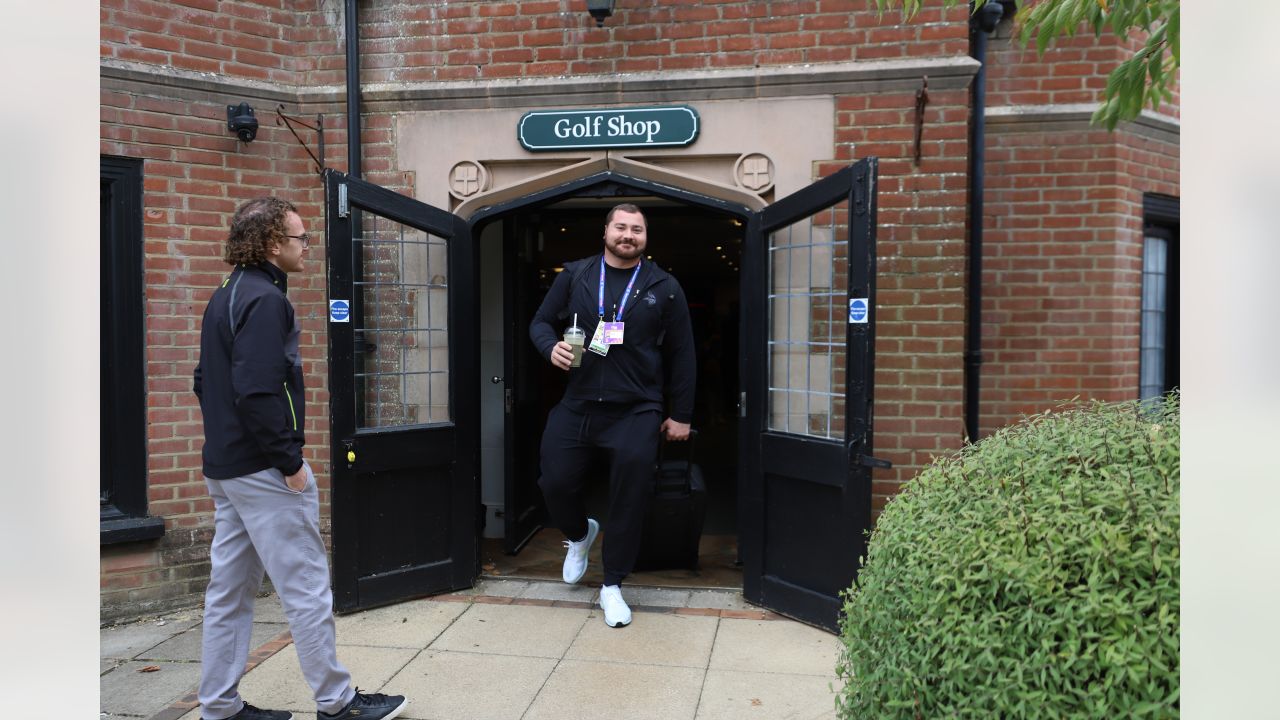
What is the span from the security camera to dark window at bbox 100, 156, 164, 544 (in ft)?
1.89

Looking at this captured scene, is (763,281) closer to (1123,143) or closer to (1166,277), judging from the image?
(1123,143)

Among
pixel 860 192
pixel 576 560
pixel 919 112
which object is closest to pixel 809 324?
pixel 860 192

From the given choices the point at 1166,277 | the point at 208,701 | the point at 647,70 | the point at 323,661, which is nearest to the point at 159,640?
the point at 208,701

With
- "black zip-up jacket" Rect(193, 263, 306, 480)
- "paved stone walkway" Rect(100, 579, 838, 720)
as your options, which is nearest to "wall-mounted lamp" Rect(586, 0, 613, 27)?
"black zip-up jacket" Rect(193, 263, 306, 480)

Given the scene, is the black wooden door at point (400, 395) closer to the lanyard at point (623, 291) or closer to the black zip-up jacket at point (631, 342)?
the black zip-up jacket at point (631, 342)

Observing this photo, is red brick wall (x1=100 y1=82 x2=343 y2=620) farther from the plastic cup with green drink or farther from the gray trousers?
the plastic cup with green drink

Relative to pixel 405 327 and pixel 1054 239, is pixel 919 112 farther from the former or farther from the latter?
pixel 405 327

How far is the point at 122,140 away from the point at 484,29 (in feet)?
7.21

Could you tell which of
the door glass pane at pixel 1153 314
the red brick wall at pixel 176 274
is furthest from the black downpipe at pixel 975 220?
the red brick wall at pixel 176 274

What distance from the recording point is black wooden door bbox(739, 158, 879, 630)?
432 cm

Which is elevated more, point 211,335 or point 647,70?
point 647,70

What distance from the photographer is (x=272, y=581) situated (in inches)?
131

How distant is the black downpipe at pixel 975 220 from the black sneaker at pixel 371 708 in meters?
3.69

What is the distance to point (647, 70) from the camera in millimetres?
5172
